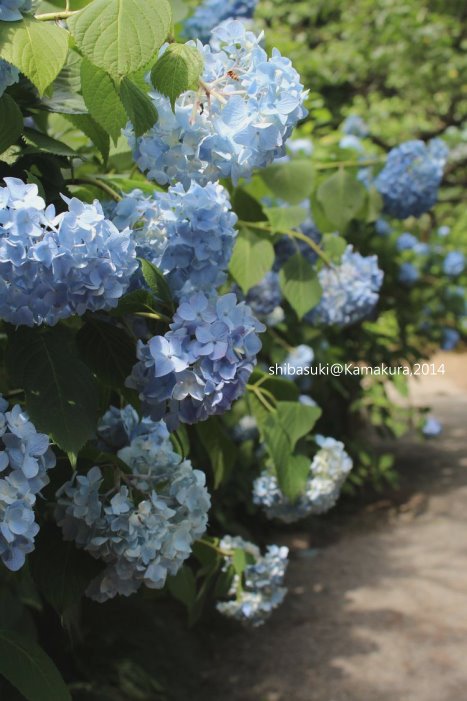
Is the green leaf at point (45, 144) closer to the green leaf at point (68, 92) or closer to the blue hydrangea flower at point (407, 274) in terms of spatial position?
the green leaf at point (68, 92)

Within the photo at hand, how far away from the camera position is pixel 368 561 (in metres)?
3.98

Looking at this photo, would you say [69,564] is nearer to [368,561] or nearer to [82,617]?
[82,617]

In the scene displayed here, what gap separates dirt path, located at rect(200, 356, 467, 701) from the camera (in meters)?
2.83

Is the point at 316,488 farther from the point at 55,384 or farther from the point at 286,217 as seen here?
the point at 55,384

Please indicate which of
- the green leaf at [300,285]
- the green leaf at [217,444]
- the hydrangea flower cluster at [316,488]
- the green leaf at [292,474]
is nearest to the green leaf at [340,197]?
the green leaf at [300,285]

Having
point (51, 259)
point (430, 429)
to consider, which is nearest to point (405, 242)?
point (430, 429)

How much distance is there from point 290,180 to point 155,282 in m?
1.07

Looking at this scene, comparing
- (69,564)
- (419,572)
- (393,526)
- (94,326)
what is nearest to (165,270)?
(94,326)

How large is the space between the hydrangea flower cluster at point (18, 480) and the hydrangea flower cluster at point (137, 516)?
0.19 m

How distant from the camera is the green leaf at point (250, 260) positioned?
162 centimetres

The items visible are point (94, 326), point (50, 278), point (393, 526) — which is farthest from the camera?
point (393, 526)

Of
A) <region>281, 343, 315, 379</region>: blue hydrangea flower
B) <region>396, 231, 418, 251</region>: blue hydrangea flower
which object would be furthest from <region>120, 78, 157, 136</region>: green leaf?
<region>396, 231, 418, 251</region>: blue hydrangea flower

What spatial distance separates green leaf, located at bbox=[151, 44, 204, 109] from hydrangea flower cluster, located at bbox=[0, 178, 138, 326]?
0.14m

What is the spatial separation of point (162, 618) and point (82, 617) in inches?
20.4
